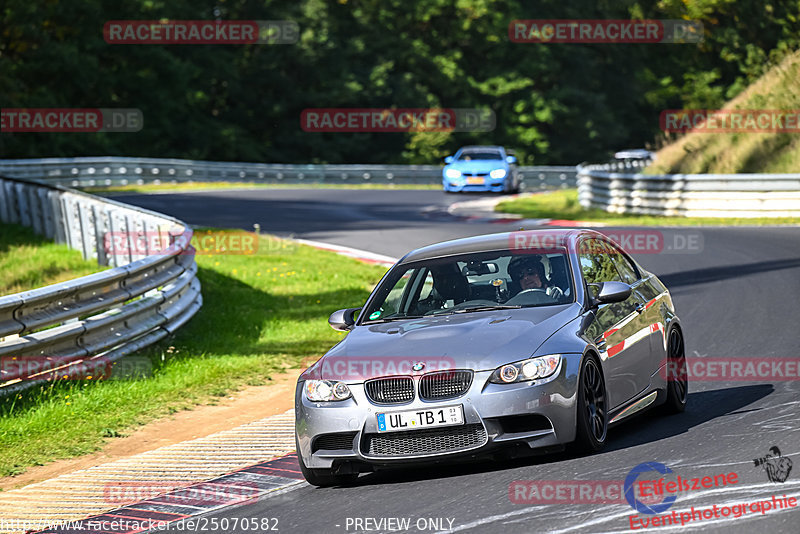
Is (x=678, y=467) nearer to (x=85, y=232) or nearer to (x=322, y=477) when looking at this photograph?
(x=322, y=477)

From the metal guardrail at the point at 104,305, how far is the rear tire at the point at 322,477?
374 centimetres

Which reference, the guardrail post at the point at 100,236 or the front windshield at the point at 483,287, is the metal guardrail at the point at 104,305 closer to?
the guardrail post at the point at 100,236

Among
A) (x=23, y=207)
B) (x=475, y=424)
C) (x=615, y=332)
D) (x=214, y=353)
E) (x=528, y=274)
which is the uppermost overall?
(x=528, y=274)

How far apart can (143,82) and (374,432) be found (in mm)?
56367

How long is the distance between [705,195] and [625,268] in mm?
19734

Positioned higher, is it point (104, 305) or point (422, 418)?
point (422, 418)

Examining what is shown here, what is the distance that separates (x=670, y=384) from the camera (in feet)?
29.3

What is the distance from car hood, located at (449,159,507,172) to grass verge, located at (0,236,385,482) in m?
18.0

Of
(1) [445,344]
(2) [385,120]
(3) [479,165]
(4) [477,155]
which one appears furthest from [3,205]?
(2) [385,120]

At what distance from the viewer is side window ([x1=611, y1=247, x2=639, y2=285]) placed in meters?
9.19

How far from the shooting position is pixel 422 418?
23.6ft

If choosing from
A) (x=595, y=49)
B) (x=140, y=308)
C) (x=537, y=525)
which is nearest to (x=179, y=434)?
(x=140, y=308)

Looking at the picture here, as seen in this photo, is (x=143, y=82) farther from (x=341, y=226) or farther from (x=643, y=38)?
(x=341, y=226)

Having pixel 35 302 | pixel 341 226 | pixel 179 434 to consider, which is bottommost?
pixel 341 226
